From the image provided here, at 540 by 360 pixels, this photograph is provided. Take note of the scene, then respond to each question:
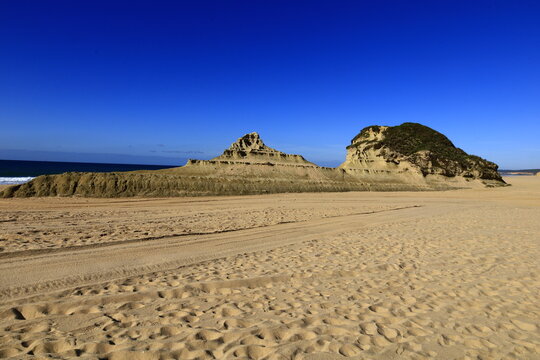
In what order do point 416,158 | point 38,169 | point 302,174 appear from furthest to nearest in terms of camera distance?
point 38,169
point 416,158
point 302,174

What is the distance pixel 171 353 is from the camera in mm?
3744

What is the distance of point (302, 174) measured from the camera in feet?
124

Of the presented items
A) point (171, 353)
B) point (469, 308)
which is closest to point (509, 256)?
point (469, 308)

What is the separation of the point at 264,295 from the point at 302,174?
3260 centimetres

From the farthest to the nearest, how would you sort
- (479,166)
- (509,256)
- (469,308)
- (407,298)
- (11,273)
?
(479,166) → (509,256) → (11,273) → (407,298) → (469,308)

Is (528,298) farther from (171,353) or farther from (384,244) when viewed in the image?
(171,353)

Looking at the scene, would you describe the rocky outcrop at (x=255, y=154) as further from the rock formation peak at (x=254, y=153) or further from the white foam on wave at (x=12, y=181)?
the white foam on wave at (x=12, y=181)

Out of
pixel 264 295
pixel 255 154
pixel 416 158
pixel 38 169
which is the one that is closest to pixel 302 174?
pixel 255 154

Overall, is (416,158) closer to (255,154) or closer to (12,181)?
(255,154)

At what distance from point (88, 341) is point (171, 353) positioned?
1.22 meters

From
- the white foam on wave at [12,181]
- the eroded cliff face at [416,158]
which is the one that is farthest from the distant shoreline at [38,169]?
the eroded cliff face at [416,158]

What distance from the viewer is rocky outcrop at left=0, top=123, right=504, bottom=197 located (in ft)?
80.3

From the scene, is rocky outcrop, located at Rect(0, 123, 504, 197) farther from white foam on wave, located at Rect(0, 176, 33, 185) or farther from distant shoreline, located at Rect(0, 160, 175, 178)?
distant shoreline, located at Rect(0, 160, 175, 178)

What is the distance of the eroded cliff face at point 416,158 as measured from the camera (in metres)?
44.1
